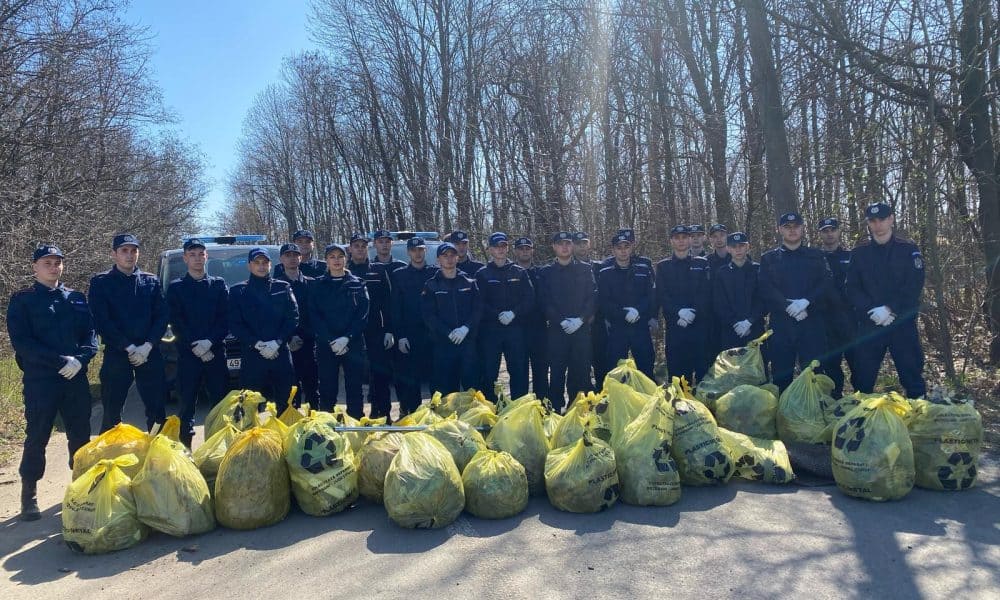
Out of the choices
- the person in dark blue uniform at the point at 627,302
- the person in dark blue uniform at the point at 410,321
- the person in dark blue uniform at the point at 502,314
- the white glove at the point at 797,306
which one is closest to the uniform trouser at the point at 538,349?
the person in dark blue uniform at the point at 502,314

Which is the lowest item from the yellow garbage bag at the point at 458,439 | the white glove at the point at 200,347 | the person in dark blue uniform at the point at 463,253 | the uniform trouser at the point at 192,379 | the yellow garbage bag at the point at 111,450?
the yellow garbage bag at the point at 458,439

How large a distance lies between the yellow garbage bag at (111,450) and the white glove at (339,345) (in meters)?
1.87

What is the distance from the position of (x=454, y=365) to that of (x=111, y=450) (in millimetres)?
3174

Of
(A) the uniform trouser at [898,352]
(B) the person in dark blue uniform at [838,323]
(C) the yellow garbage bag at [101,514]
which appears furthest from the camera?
(B) the person in dark blue uniform at [838,323]

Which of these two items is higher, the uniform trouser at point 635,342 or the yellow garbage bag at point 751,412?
the uniform trouser at point 635,342

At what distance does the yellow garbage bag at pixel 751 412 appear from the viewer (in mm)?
5195

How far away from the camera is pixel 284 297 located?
19.6ft

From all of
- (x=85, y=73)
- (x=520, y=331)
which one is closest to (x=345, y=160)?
(x=85, y=73)

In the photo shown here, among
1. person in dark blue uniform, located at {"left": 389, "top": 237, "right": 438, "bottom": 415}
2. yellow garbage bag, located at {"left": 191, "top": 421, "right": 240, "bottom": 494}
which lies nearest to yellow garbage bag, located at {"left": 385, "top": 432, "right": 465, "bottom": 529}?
yellow garbage bag, located at {"left": 191, "top": 421, "right": 240, "bottom": 494}

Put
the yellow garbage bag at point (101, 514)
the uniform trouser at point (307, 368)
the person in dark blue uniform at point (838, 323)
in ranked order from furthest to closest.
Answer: the uniform trouser at point (307, 368) → the person in dark blue uniform at point (838, 323) → the yellow garbage bag at point (101, 514)

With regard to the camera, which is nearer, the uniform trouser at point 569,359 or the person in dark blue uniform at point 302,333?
the person in dark blue uniform at point 302,333

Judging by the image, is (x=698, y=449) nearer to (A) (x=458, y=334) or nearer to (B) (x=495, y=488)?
(B) (x=495, y=488)

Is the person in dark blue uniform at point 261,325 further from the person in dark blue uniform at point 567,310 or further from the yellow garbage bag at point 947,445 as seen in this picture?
the yellow garbage bag at point 947,445

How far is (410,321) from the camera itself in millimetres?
7148
